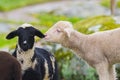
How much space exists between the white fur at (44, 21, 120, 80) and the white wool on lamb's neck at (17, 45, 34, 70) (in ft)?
1.80

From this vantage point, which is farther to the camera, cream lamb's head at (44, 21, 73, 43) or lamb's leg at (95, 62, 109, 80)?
lamb's leg at (95, 62, 109, 80)

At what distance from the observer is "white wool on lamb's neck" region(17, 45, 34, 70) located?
11.7 m

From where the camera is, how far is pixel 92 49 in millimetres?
12477

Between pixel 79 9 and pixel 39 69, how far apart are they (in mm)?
20926

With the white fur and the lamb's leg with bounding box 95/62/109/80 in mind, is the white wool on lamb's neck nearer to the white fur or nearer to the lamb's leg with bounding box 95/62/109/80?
the white fur

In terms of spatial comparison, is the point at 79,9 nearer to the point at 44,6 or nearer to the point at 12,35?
the point at 44,6

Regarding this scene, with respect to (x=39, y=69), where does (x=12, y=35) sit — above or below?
above

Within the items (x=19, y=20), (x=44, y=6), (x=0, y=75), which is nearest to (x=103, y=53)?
(x=0, y=75)

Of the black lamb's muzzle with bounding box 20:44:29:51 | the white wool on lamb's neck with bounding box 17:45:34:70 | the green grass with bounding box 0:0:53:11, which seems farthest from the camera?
the green grass with bounding box 0:0:53:11

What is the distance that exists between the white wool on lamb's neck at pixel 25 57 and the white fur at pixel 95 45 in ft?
1.80

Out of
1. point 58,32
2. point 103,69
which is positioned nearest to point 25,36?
point 58,32

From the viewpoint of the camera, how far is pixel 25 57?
11781 mm

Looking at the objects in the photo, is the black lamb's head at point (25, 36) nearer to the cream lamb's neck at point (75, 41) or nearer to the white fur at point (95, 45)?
the white fur at point (95, 45)

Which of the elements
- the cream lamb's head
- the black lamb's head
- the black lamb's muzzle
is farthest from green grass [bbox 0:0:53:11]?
the black lamb's muzzle
